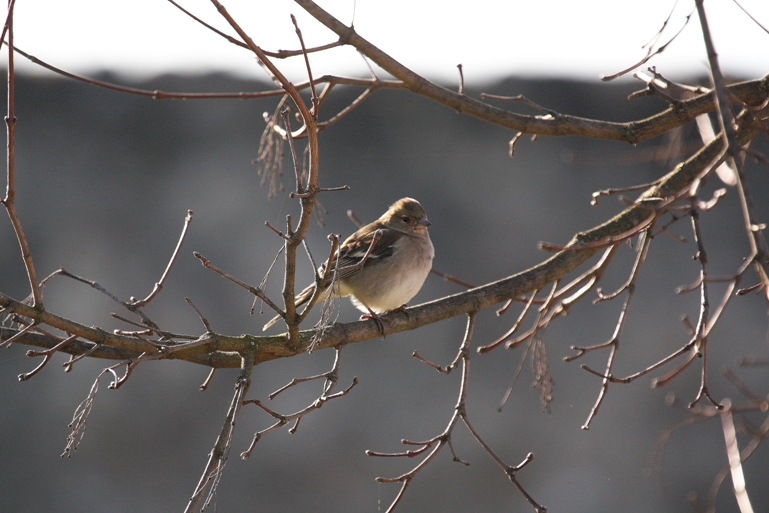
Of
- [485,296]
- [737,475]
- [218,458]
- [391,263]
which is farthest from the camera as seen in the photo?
[391,263]

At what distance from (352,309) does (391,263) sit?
175 cm

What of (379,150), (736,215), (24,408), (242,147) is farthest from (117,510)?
(736,215)

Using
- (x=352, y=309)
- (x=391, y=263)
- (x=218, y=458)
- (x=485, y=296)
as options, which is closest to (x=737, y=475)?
(x=485, y=296)

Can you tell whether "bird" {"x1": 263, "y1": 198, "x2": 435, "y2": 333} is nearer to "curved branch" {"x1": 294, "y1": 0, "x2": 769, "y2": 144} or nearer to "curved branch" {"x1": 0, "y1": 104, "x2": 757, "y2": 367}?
"curved branch" {"x1": 0, "y1": 104, "x2": 757, "y2": 367}

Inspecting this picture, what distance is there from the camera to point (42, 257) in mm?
7785

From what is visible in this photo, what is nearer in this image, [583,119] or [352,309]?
[583,119]

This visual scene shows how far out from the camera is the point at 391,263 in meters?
5.75

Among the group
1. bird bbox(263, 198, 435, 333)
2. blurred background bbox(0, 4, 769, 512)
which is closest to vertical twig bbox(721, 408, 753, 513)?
bird bbox(263, 198, 435, 333)

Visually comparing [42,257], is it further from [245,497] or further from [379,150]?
[379,150]

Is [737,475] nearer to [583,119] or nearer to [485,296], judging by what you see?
[485,296]

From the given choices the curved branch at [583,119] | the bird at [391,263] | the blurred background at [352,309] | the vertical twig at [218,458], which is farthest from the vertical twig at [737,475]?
the blurred background at [352,309]

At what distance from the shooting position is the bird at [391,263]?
5551mm

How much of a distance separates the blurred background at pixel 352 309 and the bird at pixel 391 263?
127 centimetres

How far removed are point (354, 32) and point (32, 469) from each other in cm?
622
